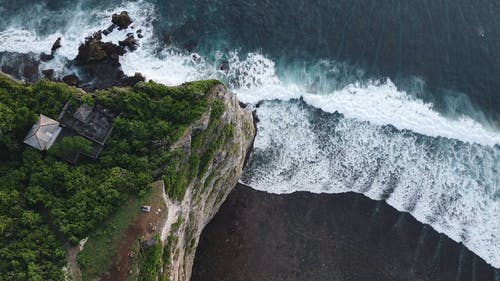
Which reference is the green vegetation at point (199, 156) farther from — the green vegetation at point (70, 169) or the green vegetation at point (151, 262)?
the green vegetation at point (151, 262)

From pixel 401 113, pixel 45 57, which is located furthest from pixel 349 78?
pixel 45 57

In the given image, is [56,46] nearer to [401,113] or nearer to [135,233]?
[135,233]

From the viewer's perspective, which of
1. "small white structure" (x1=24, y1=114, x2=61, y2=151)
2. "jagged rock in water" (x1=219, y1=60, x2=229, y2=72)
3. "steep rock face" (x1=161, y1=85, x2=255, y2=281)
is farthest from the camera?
"jagged rock in water" (x1=219, y1=60, x2=229, y2=72)

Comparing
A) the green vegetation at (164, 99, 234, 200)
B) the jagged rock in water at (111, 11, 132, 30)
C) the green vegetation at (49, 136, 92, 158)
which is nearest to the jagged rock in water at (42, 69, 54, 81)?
the jagged rock in water at (111, 11, 132, 30)

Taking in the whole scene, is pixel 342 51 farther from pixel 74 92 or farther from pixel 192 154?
pixel 74 92

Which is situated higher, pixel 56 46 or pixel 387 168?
pixel 56 46

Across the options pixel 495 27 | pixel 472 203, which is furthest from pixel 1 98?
pixel 495 27

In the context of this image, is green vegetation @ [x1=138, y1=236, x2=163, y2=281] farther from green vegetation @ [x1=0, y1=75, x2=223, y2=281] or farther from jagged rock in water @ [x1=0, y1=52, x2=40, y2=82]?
jagged rock in water @ [x1=0, y1=52, x2=40, y2=82]
